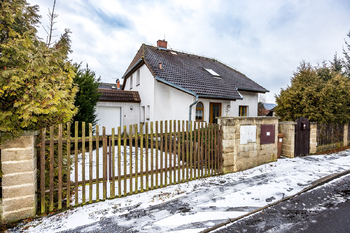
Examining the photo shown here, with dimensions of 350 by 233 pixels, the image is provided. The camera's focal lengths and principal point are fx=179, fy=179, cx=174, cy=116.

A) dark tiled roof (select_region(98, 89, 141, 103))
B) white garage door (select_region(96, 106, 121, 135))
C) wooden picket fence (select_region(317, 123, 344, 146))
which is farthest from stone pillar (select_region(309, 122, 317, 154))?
white garage door (select_region(96, 106, 121, 135))

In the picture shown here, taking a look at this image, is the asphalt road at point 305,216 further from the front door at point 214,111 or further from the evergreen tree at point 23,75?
the front door at point 214,111

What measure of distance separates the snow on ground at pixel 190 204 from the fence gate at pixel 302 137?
7.89 feet

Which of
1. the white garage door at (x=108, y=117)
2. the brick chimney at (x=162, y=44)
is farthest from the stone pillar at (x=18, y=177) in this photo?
the brick chimney at (x=162, y=44)

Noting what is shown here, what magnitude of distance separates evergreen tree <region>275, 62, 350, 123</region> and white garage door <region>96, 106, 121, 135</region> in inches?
410

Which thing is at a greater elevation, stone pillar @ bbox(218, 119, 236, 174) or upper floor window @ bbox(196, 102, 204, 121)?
upper floor window @ bbox(196, 102, 204, 121)

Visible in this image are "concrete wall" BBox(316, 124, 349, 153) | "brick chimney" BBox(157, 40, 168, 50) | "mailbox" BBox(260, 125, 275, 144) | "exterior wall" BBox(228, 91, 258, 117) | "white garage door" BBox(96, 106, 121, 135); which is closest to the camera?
"mailbox" BBox(260, 125, 275, 144)

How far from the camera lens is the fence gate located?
808 cm

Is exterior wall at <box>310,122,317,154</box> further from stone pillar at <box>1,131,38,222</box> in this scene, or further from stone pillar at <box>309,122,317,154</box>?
stone pillar at <box>1,131,38,222</box>

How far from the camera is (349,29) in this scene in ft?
63.6

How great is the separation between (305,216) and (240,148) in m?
2.66

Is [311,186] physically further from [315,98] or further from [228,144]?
[315,98]

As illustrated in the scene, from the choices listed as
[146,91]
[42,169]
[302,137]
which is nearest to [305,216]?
[42,169]

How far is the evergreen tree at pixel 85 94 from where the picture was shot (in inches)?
320

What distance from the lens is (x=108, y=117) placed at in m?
12.6
